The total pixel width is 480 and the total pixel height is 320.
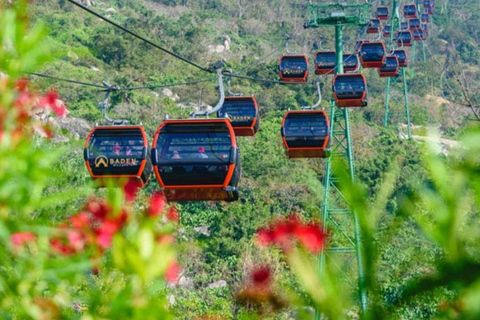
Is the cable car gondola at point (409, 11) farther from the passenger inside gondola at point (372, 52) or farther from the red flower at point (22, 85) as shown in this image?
the red flower at point (22, 85)

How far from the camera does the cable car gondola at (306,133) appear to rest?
12.4 metres

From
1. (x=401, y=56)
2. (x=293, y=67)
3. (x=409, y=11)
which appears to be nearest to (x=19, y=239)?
(x=293, y=67)

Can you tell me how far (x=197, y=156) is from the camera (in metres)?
8.00

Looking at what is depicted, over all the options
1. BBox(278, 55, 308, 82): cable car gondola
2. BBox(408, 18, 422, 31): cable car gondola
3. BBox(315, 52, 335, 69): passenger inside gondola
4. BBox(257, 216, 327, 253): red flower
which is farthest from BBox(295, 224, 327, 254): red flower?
BBox(408, 18, 422, 31): cable car gondola

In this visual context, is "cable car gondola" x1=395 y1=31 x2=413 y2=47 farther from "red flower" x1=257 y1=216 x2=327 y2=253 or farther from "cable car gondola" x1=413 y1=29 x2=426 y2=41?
"red flower" x1=257 y1=216 x2=327 y2=253

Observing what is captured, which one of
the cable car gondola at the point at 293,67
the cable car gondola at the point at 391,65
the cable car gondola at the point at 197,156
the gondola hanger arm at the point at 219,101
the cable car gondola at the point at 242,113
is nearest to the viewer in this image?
the gondola hanger arm at the point at 219,101

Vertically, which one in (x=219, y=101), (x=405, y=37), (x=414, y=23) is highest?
(x=414, y=23)

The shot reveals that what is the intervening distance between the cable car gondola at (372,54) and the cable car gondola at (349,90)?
755 centimetres

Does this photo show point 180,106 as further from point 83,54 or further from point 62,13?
point 62,13

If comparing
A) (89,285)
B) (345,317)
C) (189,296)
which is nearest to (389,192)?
(345,317)

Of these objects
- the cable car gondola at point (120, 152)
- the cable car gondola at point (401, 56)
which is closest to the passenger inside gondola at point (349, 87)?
the cable car gondola at point (120, 152)

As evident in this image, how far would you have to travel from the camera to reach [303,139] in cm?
1251

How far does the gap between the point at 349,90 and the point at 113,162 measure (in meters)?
7.42

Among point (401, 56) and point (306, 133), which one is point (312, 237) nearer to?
point (306, 133)
